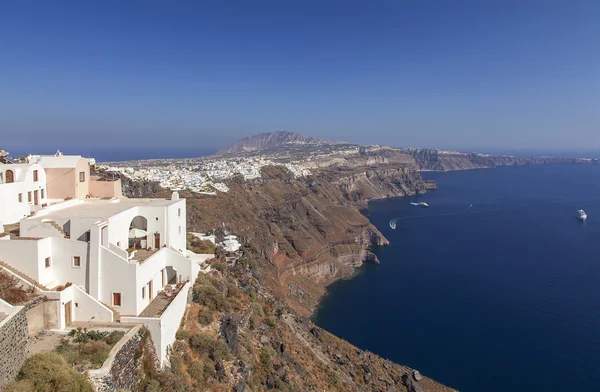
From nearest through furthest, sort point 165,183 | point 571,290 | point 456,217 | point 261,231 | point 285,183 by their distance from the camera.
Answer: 1. point 571,290
2. point 261,231
3. point 165,183
4. point 285,183
5. point 456,217

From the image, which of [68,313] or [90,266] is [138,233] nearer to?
[90,266]

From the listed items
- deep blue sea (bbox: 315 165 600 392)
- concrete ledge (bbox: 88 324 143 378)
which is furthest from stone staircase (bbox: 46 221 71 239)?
deep blue sea (bbox: 315 165 600 392)

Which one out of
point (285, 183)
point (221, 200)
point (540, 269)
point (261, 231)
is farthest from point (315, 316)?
point (285, 183)

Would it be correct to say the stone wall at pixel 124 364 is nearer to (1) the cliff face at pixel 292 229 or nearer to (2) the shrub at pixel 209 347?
(2) the shrub at pixel 209 347

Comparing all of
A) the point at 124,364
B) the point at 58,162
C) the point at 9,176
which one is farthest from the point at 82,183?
the point at 124,364

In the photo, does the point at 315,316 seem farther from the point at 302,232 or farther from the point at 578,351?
the point at 578,351

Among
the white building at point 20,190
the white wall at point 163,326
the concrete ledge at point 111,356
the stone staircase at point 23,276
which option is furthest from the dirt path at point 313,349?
the white building at point 20,190
